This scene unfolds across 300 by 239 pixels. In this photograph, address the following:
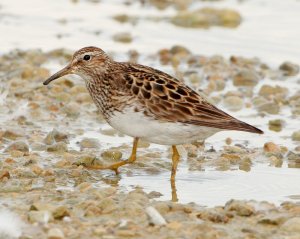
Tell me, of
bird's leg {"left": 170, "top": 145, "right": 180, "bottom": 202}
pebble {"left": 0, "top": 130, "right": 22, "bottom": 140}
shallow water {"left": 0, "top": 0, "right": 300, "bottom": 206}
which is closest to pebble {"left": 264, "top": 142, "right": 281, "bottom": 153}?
shallow water {"left": 0, "top": 0, "right": 300, "bottom": 206}

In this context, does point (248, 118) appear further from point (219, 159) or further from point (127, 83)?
point (127, 83)

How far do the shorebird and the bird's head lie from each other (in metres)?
0.44

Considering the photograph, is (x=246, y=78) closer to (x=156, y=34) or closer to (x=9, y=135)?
(x=156, y=34)

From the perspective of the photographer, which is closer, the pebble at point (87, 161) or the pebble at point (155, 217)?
the pebble at point (155, 217)

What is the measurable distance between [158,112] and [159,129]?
220 millimetres

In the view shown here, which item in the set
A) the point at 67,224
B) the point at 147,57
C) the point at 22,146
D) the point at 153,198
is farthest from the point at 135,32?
the point at 67,224

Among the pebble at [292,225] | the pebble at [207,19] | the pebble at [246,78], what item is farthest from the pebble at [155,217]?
the pebble at [207,19]

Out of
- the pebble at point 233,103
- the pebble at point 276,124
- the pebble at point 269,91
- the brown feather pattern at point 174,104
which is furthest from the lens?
the pebble at point 269,91

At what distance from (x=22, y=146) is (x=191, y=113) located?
282 centimetres

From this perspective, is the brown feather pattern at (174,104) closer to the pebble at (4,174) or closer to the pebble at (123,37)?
the pebble at (4,174)

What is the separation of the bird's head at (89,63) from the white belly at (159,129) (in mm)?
1160

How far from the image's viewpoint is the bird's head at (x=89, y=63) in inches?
496

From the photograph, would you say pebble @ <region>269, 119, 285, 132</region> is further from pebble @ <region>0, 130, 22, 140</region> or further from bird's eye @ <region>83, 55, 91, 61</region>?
pebble @ <region>0, 130, 22, 140</region>

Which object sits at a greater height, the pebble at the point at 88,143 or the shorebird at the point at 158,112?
the shorebird at the point at 158,112
